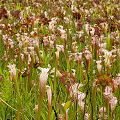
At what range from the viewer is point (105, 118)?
3.47 ft

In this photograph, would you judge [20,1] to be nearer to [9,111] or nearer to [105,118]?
[9,111]

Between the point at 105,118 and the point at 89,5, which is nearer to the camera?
the point at 105,118

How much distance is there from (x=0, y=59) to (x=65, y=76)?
127 cm

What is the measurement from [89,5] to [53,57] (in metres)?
4.20

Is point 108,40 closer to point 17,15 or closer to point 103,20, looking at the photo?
point 103,20

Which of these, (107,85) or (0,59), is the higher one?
(107,85)

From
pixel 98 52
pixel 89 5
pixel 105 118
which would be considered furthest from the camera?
pixel 89 5

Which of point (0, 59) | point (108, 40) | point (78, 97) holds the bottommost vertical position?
point (0, 59)

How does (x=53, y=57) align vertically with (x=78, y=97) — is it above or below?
below

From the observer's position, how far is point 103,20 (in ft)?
12.2

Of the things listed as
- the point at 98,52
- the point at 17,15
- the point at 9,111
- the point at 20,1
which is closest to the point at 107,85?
the point at 9,111

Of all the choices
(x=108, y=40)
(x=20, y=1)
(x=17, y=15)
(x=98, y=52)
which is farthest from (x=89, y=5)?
(x=98, y=52)

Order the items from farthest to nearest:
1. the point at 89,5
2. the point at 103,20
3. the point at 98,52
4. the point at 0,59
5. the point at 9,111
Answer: the point at 89,5 < the point at 103,20 < the point at 0,59 < the point at 98,52 < the point at 9,111

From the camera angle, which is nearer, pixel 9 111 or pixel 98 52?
pixel 9 111
